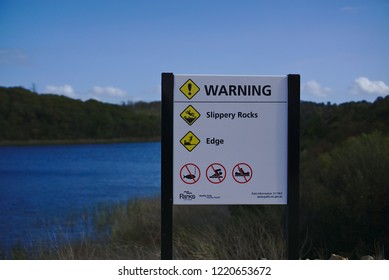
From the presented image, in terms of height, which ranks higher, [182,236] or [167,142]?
[167,142]

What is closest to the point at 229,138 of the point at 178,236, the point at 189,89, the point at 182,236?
the point at 189,89

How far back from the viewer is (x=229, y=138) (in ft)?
20.1

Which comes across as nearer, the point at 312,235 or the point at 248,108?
the point at 248,108

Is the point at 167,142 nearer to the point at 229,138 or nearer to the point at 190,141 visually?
the point at 190,141

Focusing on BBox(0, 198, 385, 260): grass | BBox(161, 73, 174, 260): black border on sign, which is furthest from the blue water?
BBox(161, 73, 174, 260): black border on sign

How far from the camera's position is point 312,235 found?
1059 cm

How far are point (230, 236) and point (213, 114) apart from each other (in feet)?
12.0

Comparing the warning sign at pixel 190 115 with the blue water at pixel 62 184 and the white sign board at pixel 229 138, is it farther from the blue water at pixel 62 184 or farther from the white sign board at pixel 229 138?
the blue water at pixel 62 184

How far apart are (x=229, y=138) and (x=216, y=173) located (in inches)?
15.7

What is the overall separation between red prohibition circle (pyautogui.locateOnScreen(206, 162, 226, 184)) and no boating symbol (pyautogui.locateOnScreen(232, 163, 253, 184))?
121 millimetres

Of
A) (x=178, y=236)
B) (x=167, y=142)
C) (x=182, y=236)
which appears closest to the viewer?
(x=167, y=142)

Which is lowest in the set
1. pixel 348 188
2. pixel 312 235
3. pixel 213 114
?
pixel 312 235
